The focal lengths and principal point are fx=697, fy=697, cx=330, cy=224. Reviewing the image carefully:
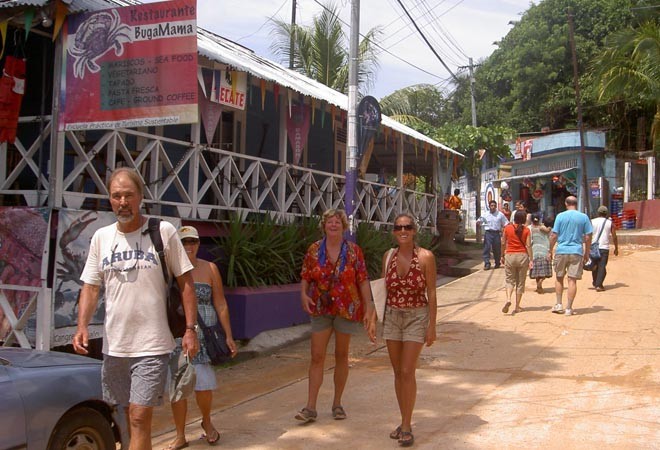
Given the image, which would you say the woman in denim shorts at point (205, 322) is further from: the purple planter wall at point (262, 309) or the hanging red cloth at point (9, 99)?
the purple planter wall at point (262, 309)

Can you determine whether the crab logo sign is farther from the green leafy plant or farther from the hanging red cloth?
the green leafy plant

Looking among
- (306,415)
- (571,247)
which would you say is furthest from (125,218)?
(571,247)

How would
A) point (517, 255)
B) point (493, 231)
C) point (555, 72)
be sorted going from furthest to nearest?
1. point (555, 72)
2. point (493, 231)
3. point (517, 255)

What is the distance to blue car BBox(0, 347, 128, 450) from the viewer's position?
12.3ft

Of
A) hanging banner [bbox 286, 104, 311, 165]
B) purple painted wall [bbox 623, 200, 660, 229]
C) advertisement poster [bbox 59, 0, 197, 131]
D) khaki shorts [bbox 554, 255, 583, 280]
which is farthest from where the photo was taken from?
purple painted wall [bbox 623, 200, 660, 229]

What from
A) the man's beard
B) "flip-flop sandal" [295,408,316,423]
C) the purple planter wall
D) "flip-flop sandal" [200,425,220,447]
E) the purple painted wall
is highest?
the purple painted wall

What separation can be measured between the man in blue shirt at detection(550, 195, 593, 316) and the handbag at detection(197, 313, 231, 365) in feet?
22.6

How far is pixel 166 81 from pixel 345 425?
12.1ft

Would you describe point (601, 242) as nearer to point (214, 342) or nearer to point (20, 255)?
point (214, 342)

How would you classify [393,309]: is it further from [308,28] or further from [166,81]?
[308,28]

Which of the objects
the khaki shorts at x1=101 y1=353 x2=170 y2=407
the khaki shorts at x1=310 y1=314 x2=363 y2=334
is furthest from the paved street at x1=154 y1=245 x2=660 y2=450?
the khaki shorts at x1=101 y1=353 x2=170 y2=407

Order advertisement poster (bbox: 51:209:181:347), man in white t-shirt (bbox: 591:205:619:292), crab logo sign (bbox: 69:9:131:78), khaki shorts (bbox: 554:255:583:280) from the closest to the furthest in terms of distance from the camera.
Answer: crab logo sign (bbox: 69:9:131:78)
advertisement poster (bbox: 51:209:181:347)
khaki shorts (bbox: 554:255:583:280)
man in white t-shirt (bbox: 591:205:619:292)

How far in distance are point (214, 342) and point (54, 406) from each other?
138 cm

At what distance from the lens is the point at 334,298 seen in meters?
5.60
